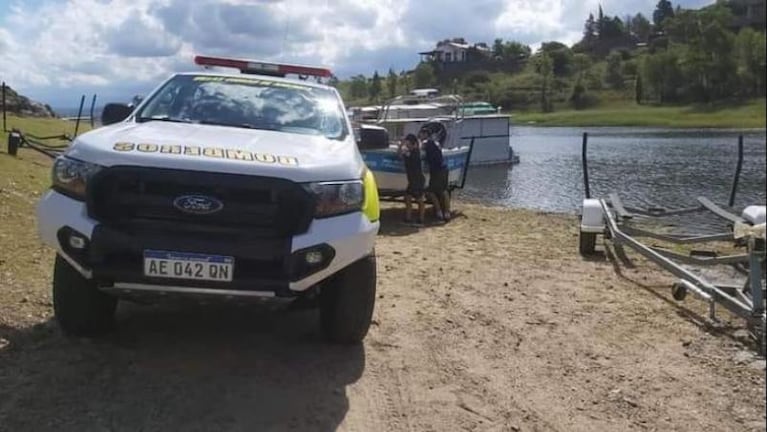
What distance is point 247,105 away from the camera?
18.6 ft

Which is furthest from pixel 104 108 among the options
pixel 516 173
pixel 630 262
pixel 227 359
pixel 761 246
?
pixel 516 173

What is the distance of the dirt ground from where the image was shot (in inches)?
159

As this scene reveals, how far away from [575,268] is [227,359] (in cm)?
508

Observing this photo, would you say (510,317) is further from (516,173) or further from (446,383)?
(516,173)

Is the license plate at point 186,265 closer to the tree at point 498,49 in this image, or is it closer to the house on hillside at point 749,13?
the house on hillside at point 749,13

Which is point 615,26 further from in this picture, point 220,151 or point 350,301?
point 220,151

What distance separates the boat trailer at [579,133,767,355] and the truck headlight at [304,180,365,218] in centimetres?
201

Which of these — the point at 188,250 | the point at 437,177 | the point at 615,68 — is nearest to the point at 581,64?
the point at 615,68

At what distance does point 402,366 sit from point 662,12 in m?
2.83

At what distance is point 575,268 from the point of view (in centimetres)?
874

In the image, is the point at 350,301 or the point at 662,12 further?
the point at 350,301

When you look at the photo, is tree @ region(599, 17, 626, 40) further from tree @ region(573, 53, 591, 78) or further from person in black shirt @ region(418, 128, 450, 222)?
tree @ region(573, 53, 591, 78)

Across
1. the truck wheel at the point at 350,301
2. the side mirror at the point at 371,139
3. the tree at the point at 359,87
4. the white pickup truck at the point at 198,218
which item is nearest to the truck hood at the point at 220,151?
the white pickup truck at the point at 198,218

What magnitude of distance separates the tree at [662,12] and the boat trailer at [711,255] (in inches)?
21.7
